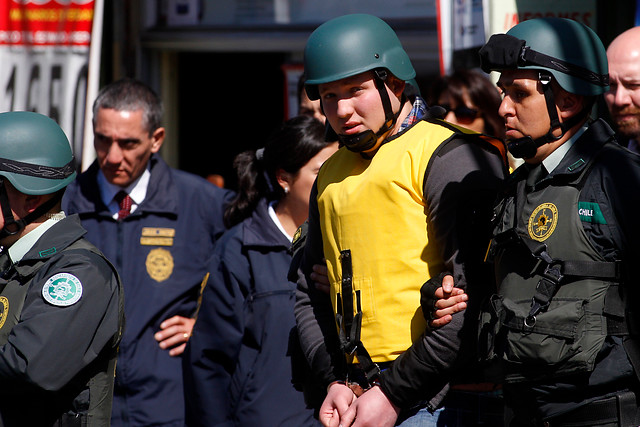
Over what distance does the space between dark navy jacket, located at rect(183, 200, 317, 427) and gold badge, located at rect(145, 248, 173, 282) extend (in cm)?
59

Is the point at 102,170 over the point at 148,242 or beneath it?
over

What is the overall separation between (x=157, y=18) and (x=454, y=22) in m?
2.97

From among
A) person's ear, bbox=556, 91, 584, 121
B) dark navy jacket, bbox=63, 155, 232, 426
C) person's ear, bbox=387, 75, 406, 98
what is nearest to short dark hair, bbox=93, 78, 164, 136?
dark navy jacket, bbox=63, 155, 232, 426

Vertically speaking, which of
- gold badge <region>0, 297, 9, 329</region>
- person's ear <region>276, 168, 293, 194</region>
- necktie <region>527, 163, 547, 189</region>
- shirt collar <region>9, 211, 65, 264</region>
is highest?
necktie <region>527, 163, 547, 189</region>

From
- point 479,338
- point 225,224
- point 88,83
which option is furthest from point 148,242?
point 479,338

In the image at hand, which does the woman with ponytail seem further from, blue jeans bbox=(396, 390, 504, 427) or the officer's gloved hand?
the officer's gloved hand

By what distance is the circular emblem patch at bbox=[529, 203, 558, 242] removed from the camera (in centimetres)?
246

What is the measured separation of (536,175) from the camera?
2605 millimetres

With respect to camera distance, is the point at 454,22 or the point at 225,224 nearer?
the point at 225,224

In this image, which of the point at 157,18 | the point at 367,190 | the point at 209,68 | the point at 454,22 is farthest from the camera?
the point at 209,68

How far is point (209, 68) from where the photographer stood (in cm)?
806

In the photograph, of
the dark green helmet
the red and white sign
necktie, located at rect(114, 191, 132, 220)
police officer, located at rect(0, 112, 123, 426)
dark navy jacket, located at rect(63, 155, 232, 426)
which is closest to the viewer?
the dark green helmet

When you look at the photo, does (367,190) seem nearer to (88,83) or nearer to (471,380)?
(471,380)

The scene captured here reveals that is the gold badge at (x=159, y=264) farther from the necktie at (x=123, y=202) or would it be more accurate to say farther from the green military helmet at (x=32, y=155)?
the green military helmet at (x=32, y=155)
